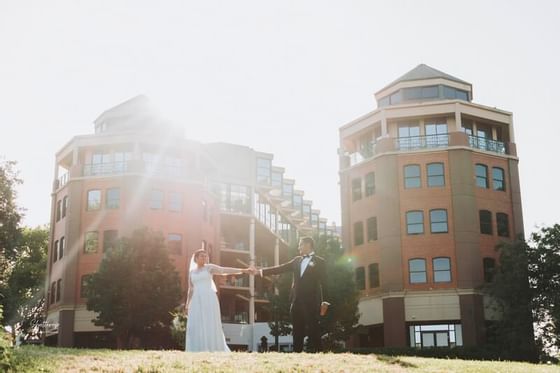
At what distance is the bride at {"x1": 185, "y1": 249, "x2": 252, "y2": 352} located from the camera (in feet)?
52.6

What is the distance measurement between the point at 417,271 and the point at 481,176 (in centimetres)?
817

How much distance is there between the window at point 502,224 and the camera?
50844 millimetres

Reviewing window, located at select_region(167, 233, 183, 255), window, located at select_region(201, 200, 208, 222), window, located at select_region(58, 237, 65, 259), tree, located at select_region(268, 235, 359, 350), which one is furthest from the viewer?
window, located at select_region(201, 200, 208, 222)

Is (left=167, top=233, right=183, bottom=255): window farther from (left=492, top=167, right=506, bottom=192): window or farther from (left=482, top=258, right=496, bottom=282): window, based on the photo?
(left=492, top=167, right=506, bottom=192): window


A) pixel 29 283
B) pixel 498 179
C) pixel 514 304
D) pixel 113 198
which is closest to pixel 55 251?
→ pixel 113 198

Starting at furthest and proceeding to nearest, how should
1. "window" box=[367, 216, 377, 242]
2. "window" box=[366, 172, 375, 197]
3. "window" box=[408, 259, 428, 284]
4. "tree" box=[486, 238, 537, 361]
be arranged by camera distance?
"window" box=[366, 172, 375, 197], "window" box=[367, 216, 377, 242], "window" box=[408, 259, 428, 284], "tree" box=[486, 238, 537, 361]

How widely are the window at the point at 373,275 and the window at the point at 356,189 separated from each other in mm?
5382

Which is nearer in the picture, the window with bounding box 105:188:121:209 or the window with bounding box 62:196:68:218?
the window with bounding box 105:188:121:209

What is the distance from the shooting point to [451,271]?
48.7 meters

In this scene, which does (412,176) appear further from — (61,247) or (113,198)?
(61,247)

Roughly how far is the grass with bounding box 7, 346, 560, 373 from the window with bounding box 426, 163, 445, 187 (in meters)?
36.8

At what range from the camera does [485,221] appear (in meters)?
50.2

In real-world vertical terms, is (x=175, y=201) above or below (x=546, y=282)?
above

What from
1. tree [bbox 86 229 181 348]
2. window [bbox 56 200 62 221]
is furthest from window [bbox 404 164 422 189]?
window [bbox 56 200 62 221]
